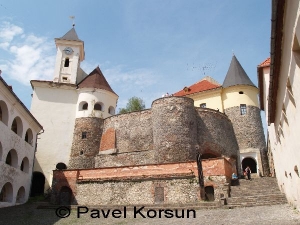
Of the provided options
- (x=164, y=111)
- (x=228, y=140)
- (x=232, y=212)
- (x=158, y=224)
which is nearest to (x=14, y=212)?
(x=158, y=224)

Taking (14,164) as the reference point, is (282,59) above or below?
above

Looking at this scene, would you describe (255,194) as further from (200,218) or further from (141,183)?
(141,183)

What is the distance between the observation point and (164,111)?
78.9ft

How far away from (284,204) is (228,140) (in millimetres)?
13046

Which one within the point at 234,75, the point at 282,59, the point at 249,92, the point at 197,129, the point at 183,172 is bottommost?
the point at 183,172

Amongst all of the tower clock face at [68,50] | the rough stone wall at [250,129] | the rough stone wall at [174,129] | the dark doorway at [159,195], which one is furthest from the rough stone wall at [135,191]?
the tower clock face at [68,50]

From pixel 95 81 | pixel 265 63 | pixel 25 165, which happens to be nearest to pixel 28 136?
pixel 25 165

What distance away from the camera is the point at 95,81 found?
30.6 m

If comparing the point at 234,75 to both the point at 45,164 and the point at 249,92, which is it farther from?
the point at 45,164

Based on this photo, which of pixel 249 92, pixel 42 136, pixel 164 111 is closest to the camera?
pixel 164 111

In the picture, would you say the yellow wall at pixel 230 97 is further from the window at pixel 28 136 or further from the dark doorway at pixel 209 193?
the window at pixel 28 136

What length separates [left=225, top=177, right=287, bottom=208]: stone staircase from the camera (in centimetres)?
1402

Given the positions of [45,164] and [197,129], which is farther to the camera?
[45,164]

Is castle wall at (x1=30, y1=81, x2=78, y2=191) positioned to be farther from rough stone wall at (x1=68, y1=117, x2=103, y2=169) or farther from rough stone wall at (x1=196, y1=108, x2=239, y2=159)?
rough stone wall at (x1=196, y1=108, x2=239, y2=159)
